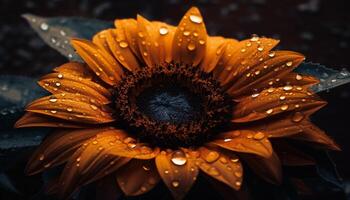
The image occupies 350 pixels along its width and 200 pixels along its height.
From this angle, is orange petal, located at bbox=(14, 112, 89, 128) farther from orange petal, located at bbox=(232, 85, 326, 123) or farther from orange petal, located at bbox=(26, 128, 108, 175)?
orange petal, located at bbox=(232, 85, 326, 123)

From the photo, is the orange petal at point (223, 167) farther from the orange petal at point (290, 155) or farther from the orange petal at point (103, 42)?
the orange petal at point (103, 42)

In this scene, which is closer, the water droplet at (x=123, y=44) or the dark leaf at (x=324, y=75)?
the dark leaf at (x=324, y=75)

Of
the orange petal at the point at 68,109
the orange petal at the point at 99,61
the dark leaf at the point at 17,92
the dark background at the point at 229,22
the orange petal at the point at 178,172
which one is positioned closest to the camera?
the orange petal at the point at 178,172

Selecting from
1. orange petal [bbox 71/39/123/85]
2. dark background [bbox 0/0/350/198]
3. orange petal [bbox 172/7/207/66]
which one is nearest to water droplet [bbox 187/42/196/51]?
orange petal [bbox 172/7/207/66]

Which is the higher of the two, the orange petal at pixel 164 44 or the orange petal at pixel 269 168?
the orange petal at pixel 164 44

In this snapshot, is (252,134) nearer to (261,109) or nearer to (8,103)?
(261,109)

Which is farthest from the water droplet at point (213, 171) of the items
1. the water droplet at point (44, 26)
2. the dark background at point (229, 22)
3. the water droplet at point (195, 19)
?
the dark background at point (229, 22)

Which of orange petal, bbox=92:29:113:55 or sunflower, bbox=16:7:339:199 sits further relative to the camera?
orange petal, bbox=92:29:113:55
